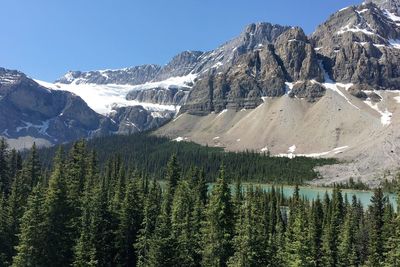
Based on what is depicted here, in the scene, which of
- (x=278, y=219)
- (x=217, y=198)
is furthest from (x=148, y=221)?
(x=278, y=219)

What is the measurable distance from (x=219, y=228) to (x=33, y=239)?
2237 cm

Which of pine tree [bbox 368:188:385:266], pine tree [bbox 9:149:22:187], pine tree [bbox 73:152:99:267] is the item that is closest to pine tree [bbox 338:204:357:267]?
pine tree [bbox 368:188:385:266]

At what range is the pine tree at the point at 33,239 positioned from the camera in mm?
54938

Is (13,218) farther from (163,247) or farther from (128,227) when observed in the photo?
(163,247)

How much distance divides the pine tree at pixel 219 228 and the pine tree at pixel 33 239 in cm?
1999

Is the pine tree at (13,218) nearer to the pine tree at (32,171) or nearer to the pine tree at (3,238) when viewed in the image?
the pine tree at (3,238)

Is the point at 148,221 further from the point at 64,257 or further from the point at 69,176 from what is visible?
the point at 69,176

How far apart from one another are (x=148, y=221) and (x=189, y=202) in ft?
28.0

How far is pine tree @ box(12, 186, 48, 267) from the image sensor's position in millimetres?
54938

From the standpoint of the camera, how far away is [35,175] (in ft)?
301

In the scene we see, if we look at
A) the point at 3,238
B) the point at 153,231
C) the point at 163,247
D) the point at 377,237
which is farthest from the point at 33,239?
the point at 377,237

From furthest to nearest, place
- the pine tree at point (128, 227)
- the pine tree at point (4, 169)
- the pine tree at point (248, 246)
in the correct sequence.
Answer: the pine tree at point (4, 169)
the pine tree at point (128, 227)
the pine tree at point (248, 246)

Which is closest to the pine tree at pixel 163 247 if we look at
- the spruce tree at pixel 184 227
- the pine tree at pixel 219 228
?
the spruce tree at pixel 184 227

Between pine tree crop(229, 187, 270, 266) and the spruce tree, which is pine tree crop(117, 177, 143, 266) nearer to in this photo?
the spruce tree
